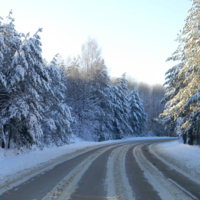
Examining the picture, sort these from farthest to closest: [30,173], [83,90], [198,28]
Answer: [83,90] < [198,28] < [30,173]

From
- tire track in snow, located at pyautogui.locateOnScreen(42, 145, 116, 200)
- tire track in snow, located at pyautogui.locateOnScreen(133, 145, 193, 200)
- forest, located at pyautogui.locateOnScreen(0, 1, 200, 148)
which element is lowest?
tire track in snow, located at pyautogui.locateOnScreen(133, 145, 193, 200)

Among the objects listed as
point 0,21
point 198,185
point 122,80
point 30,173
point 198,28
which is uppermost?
point 122,80

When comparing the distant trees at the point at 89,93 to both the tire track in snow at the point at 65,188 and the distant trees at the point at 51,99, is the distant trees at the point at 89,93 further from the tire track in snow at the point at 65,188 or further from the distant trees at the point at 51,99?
the tire track in snow at the point at 65,188

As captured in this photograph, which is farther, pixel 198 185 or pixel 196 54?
pixel 196 54

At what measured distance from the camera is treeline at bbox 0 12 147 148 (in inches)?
474

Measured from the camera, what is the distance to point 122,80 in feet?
154

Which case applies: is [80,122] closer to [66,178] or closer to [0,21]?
[0,21]

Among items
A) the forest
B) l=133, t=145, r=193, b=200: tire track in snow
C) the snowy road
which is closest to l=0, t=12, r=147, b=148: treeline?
the forest

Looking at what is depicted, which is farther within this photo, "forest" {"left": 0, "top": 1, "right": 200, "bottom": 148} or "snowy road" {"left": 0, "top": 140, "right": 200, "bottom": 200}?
"forest" {"left": 0, "top": 1, "right": 200, "bottom": 148}

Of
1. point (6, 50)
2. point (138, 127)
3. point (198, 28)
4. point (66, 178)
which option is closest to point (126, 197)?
point (66, 178)

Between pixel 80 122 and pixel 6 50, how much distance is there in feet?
77.2

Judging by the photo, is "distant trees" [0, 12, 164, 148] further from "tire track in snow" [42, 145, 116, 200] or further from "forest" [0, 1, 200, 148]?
"tire track in snow" [42, 145, 116, 200]

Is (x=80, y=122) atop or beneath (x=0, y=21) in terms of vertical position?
beneath

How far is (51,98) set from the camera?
63.3 feet
